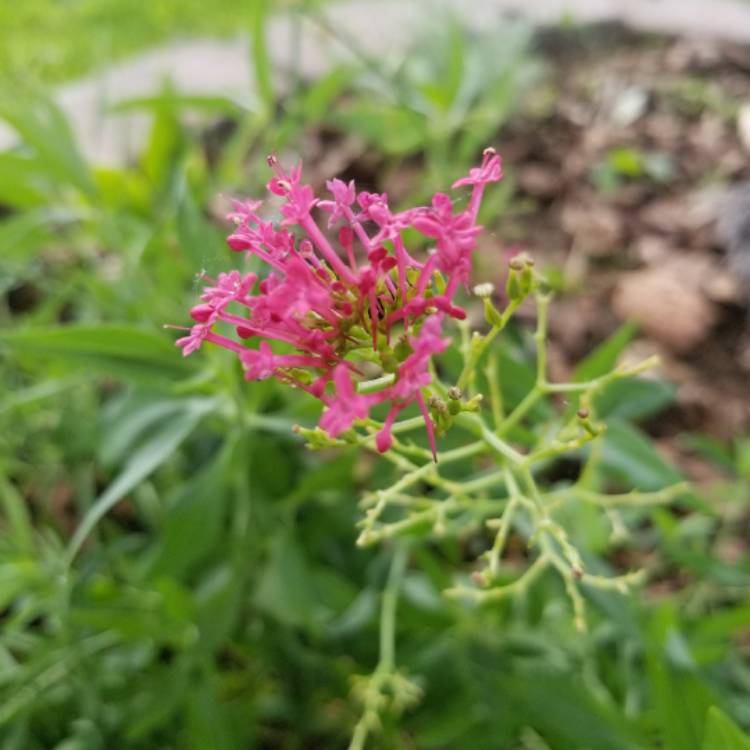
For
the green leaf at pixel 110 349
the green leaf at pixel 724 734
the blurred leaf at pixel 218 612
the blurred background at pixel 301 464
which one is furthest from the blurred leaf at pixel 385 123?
the green leaf at pixel 724 734

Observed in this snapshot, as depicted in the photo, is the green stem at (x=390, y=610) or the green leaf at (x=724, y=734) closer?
the green leaf at (x=724, y=734)

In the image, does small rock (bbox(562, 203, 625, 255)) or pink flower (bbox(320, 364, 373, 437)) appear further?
small rock (bbox(562, 203, 625, 255))

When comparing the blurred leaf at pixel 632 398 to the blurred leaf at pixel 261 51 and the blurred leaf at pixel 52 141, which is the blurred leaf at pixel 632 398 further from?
the blurred leaf at pixel 52 141

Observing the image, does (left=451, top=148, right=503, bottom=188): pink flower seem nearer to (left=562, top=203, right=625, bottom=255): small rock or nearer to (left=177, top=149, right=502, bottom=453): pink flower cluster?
(left=177, top=149, right=502, bottom=453): pink flower cluster

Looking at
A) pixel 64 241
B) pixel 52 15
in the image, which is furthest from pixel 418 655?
pixel 52 15

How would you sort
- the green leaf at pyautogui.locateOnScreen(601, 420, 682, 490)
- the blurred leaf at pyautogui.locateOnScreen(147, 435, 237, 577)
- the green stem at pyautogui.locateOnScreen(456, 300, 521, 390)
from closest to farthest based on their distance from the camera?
the green stem at pyautogui.locateOnScreen(456, 300, 521, 390)
the green leaf at pyautogui.locateOnScreen(601, 420, 682, 490)
the blurred leaf at pyautogui.locateOnScreen(147, 435, 237, 577)

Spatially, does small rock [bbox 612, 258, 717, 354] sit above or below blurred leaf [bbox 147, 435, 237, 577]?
below

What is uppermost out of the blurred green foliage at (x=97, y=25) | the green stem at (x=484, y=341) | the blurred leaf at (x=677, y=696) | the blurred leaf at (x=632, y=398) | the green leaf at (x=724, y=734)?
the blurred green foliage at (x=97, y=25)

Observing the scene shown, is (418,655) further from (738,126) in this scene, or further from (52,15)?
(52,15)

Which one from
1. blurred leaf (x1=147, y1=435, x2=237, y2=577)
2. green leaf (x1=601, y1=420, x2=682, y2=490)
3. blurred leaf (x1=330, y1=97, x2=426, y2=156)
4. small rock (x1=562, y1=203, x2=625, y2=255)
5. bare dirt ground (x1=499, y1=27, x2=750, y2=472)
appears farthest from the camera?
small rock (x1=562, y1=203, x2=625, y2=255)

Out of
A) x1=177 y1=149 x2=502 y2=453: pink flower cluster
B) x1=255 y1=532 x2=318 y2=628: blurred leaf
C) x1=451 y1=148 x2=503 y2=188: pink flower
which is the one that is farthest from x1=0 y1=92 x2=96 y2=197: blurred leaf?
x1=451 y1=148 x2=503 y2=188: pink flower
